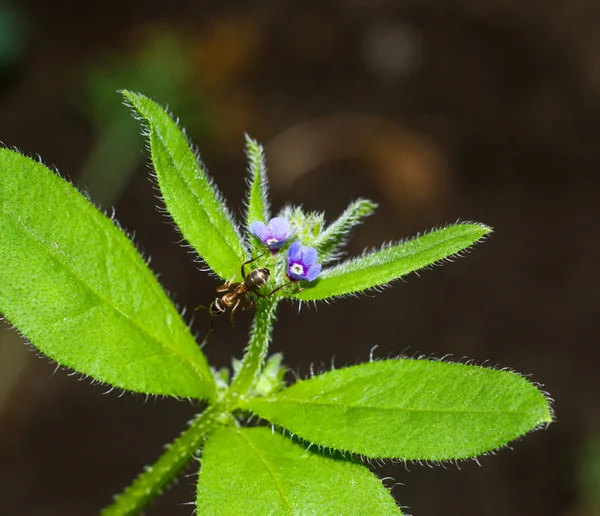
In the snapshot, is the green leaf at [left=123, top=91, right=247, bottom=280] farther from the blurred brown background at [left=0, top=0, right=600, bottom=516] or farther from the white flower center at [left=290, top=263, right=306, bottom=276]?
the blurred brown background at [left=0, top=0, right=600, bottom=516]

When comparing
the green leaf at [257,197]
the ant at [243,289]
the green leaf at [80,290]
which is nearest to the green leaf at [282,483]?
the green leaf at [80,290]

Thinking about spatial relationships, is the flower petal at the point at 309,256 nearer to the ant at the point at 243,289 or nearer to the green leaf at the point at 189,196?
the ant at the point at 243,289

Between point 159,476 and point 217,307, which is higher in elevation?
point 217,307

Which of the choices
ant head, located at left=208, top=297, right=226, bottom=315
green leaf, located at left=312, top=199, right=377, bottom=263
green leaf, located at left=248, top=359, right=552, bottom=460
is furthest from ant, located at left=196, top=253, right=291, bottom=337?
green leaf, located at left=248, top=359, right=552, bottom=460

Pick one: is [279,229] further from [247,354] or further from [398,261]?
[247,354]

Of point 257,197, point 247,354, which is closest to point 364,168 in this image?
point 257,197

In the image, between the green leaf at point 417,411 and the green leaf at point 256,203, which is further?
the green leaf at point 256,203
